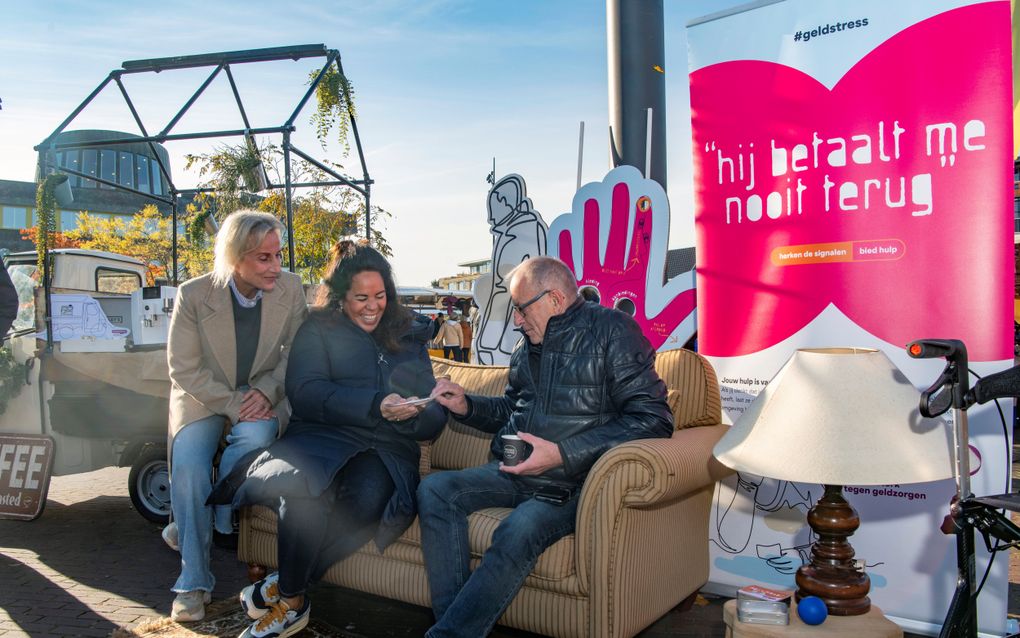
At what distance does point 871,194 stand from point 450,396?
1.83 meters

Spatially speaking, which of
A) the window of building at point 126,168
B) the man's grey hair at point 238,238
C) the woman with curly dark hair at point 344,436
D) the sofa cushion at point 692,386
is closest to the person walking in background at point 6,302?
the man's grey hair at point 238,238

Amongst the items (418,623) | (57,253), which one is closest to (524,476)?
(418,623)

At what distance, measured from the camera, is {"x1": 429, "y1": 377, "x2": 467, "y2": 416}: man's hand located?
3.07m

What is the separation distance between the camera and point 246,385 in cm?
344

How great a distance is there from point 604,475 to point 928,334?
4.47 ft

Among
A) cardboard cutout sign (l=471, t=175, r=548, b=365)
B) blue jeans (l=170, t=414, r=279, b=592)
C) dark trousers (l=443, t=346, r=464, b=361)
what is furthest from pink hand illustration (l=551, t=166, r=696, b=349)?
dark trousers (l=443, t=346, r=464, b=361)

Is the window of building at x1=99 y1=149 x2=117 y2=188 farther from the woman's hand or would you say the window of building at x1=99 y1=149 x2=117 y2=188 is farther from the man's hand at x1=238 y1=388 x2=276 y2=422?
the woman's hand

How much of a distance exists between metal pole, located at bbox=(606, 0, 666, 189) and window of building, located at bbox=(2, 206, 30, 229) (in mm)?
43252

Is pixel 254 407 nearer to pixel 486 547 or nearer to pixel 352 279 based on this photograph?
pixel 352 279

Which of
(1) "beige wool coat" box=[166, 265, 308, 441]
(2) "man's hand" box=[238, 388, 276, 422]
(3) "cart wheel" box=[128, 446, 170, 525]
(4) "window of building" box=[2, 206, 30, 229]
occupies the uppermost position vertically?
(4) "window of building" box=[2, 206, 30, 229]

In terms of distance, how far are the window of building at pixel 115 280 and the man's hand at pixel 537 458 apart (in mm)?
4885

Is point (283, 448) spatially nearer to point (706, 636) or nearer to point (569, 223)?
point (706, 636)

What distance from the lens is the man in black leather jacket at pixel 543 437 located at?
257 centimetres

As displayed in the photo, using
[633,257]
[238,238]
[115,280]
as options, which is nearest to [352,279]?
[238,238]
